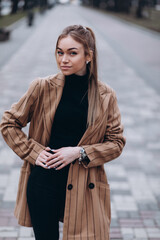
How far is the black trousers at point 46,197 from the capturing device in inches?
77.4

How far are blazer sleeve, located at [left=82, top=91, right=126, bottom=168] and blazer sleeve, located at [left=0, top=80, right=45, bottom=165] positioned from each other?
1.06ft

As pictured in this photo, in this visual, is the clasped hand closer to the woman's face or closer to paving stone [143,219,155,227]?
the woman's face

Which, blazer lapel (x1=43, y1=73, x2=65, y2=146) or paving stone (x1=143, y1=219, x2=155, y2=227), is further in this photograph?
paving stone (x1=143, y1=219, x2=155, y2=227)

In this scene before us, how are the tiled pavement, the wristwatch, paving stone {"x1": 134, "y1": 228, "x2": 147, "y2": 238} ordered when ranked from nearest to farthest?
1. the wristwatch
2. paving stone {"x1": 134, "y1": 228, "x2": 147, "y2": 238}
3. the tiled pavement

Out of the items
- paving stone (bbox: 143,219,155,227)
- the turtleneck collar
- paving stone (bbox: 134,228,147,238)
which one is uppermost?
the turtleneck collar

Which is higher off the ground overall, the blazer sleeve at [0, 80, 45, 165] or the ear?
the ear

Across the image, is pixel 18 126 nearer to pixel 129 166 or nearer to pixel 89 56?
pixel 89 56

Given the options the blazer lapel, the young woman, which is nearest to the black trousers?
the young woman

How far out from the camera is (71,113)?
1.92 meters

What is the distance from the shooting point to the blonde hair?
1809 mm

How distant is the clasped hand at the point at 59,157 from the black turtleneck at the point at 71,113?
8 centimetres

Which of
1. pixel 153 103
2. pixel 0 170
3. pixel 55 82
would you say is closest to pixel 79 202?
pixel 55 82

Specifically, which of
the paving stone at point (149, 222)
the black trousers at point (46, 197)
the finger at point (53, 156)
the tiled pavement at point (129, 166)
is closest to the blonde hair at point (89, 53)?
the finger at point (53, 156)

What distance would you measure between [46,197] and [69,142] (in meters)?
0.37
